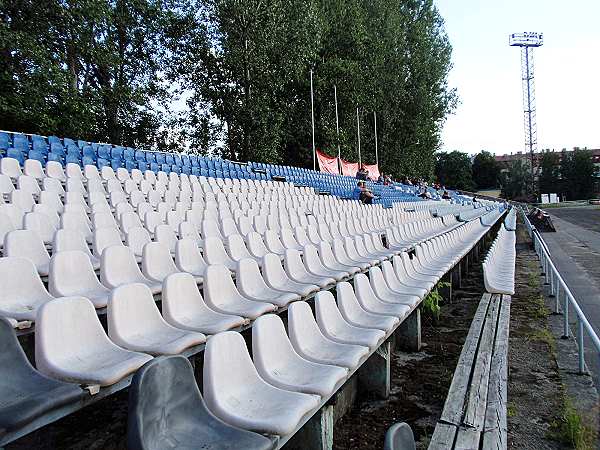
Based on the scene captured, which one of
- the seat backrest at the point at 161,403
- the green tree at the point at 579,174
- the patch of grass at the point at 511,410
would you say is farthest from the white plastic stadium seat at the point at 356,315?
the green tree at the point at 579,174

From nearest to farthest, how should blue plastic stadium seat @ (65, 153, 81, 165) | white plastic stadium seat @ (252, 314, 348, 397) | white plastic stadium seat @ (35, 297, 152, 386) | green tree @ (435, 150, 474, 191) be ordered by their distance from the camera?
1. white plastic stadium seat @ (35, 297, 152, 386)
2. white plastic stadium seat @ (252, 314, 348, 397)
3. blue plastic stadium seat @ (65, 153, 81, 165)
4. green tree @ (435, 150, 474, 191)

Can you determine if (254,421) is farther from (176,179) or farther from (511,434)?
(176,179)

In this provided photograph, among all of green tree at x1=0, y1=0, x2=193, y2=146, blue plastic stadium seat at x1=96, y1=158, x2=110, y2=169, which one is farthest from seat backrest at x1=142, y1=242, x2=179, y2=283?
green tree at x1=0, y1=0, x2=193, y2=146

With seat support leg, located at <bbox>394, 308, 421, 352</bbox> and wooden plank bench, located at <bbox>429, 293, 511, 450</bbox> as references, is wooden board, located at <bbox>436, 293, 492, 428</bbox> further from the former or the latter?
seat support leg, located at <bbox>394, 308, 421, 352</bbox>

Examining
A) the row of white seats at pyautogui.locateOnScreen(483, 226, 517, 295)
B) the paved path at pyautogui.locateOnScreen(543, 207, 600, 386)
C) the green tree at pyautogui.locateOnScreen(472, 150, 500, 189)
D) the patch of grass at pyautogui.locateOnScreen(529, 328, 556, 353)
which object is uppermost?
the green tree at pyautogui.locateOnScreen(472, 150, 500, 189)

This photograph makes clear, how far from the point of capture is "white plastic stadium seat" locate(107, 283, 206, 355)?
1.77m

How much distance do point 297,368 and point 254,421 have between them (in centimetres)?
51

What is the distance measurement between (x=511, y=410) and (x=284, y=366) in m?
1.47

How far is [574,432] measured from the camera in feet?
7.32

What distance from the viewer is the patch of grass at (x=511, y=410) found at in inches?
98.7

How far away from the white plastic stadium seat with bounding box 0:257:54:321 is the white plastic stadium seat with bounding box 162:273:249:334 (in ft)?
1.69

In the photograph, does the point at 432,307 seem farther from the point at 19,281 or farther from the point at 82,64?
the point at 82,64

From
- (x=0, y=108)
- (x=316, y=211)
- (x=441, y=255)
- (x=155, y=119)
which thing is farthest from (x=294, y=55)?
(x=441, y=255)

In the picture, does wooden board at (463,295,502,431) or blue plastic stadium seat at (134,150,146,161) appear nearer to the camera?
wooden board at (463,295,502,431)
